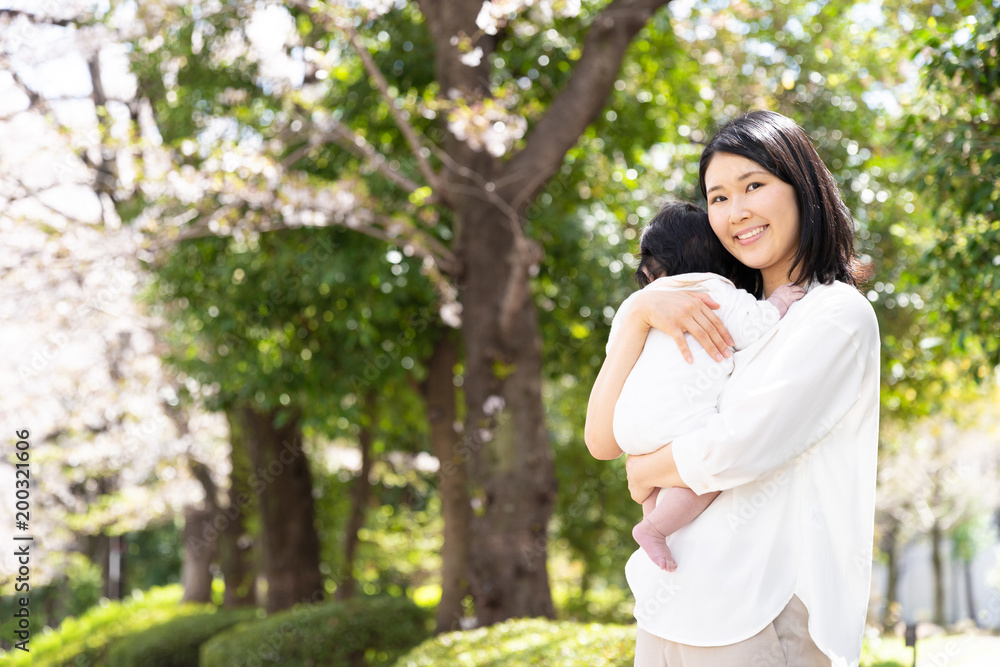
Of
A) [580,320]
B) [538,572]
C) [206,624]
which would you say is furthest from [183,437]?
[538,572]

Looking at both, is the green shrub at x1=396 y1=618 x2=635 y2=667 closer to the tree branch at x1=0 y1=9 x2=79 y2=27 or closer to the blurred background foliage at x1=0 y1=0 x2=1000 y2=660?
the blurred background foliage at x1=0 y1=0 x2=1000 y2=660

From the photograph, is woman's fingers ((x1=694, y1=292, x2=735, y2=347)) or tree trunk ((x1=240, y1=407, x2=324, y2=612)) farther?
tree trunk ((x1=240, y1=407, x2=324, y2=612))

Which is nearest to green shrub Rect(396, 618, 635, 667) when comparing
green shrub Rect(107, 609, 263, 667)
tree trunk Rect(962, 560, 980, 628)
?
green shrub Rect(107, 609, 263, 667)

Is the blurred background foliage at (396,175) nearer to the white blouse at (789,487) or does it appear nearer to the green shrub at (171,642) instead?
the green shrub at (171,642)

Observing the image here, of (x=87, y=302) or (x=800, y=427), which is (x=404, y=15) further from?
(x=800, y=427)

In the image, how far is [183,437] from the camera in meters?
13.0

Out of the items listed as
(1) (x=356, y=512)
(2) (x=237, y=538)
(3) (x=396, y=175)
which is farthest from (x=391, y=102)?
(2) (x=237, y=538)

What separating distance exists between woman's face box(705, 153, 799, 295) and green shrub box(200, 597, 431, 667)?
24.3ft

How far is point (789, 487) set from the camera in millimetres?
1826

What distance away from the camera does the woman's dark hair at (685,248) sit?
2277 mm

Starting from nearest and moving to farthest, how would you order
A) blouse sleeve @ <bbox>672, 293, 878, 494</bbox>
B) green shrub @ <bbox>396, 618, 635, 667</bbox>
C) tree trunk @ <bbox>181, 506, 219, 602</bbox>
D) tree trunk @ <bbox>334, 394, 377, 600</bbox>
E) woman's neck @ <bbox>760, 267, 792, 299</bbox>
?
blouse sleeve @ <bbox>672, 293, 878, 494</bbox>
woman's neck @ <bbox>760, 267, 792, 299</bbox>
green shrub @ <bbox>396, 618, 635, 667</bbox>
tree trunk @ <bbox>334, 394, 377, 600</bbox>
tree trunk @ <bbox>181, 506, 219, 602</bbox>

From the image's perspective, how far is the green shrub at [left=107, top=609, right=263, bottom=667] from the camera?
10312 millimetres

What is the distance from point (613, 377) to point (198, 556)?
14879 millimetres

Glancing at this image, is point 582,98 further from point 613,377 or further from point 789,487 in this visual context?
point 789,487
